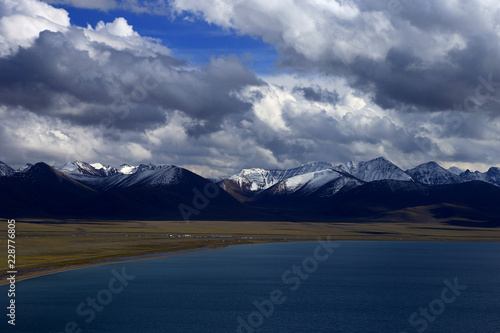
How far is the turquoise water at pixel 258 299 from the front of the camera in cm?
6544

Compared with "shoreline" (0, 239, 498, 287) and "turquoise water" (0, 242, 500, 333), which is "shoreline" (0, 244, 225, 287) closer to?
"shoreline" (0, 239, 498, 287)

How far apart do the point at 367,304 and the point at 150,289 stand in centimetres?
3451

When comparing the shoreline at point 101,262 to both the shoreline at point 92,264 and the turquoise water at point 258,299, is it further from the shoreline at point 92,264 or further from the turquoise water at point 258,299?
the turquoise water at point 258,299

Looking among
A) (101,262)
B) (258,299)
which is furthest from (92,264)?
(258,299)

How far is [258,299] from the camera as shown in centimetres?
8269

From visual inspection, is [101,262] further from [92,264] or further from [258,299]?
[258,299]

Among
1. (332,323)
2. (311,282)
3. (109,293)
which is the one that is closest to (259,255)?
(311,282)

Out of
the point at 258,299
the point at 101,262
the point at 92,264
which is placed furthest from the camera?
the point at 101,262

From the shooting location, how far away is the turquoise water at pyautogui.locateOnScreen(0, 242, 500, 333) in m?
65.4

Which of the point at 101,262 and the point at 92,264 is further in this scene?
the point at 101,262

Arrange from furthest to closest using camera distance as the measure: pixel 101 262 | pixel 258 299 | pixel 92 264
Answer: pixel 101 262, pixel 92 264, pixel 258 299

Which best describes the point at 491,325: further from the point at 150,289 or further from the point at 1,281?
the point at 1,281

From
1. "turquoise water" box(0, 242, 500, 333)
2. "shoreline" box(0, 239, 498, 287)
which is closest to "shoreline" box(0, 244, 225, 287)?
"shoreline" box(0, 239, 498, 287)

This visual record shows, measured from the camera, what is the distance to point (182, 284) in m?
96.4
